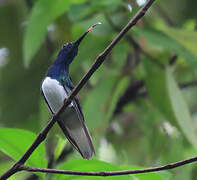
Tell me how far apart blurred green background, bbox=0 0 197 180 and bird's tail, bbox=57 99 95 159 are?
92 mm

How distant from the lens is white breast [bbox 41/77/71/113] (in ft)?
7.36

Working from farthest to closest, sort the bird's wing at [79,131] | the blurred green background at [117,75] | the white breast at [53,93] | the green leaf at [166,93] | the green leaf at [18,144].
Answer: the blurred green background at [117,75], the green leaf at [166,93], the white breast at [53,93], the bird's wing at [79,131], the green leaf at [18,144]

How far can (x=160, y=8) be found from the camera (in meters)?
3.40

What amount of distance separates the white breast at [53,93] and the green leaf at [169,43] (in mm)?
679

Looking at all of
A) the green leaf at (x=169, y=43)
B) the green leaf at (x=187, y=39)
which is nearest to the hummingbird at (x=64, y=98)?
the green leaf at (x=169, y=43)

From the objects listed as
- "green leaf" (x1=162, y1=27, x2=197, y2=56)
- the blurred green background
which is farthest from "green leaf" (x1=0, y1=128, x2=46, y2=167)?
"green leaf" (x1=162, y1=27, x2=197, y2=56)

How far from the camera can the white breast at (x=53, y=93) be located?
224 centimetres

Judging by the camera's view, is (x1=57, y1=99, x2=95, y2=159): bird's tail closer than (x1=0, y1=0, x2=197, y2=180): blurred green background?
Yes

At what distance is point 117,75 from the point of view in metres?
3.03

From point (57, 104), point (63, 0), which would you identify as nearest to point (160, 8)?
point (63, 0)

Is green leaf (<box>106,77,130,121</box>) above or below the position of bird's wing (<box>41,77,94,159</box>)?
below

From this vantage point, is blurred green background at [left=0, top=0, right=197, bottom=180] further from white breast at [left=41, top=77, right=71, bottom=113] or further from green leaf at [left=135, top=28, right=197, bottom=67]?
white breast at [left=41, top=77, right=71, bottom=113]

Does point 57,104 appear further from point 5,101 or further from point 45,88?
point 5,101

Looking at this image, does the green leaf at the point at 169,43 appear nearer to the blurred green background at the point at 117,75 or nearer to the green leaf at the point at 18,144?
the blurred green background at the point at 117,75
